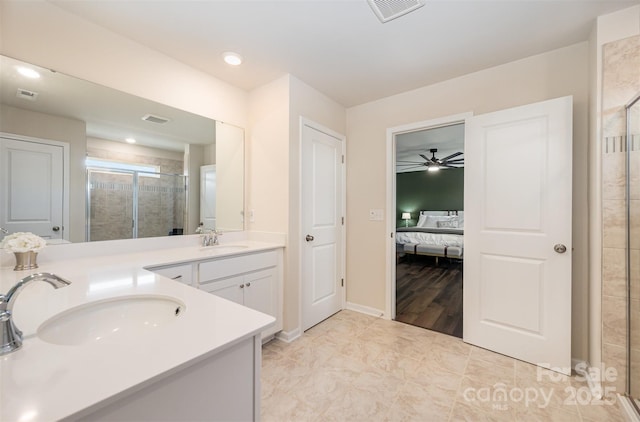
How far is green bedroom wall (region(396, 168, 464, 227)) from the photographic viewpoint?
6.98 meters

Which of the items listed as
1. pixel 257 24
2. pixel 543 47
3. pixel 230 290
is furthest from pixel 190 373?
pixel 543 47

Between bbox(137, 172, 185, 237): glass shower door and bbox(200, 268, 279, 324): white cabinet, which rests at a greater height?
bbox(137, 172, 185, 237): glass shower door

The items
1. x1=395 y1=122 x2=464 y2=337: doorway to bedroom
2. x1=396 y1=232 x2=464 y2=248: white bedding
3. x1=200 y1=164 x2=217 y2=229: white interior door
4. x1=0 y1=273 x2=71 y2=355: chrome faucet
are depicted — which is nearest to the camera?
x1=0 y1=273 x2=71 y2=355: chrome faucet

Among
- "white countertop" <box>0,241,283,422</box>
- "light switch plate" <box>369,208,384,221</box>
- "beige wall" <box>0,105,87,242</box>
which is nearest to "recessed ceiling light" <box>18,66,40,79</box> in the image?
"beige wall" <box>0,105,87,242</box>

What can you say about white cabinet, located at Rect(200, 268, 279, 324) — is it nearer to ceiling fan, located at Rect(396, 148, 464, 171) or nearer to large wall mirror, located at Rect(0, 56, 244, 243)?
large wall mirror, located at Rect(0, 56, 244, 243)

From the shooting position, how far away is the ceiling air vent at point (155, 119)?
2129mm

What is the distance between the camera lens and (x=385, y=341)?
2395 millimetres

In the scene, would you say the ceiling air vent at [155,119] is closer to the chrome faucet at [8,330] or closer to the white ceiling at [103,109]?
the white ceiling at [103,109]

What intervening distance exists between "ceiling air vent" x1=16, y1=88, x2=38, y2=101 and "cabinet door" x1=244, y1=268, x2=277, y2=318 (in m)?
1.74

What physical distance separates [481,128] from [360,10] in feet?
4.51

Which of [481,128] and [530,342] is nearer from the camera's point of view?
[530,342]

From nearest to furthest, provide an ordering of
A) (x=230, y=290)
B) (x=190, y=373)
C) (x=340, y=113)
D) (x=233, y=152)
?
(x=190, y=373) < (x=230, y=290) < (x=233, y=152) < (x=340, y=113)

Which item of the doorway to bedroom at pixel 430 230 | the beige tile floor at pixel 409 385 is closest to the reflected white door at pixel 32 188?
the beige tile floor at pixel 409 385

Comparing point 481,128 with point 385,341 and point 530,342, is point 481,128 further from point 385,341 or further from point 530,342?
point 385,341
